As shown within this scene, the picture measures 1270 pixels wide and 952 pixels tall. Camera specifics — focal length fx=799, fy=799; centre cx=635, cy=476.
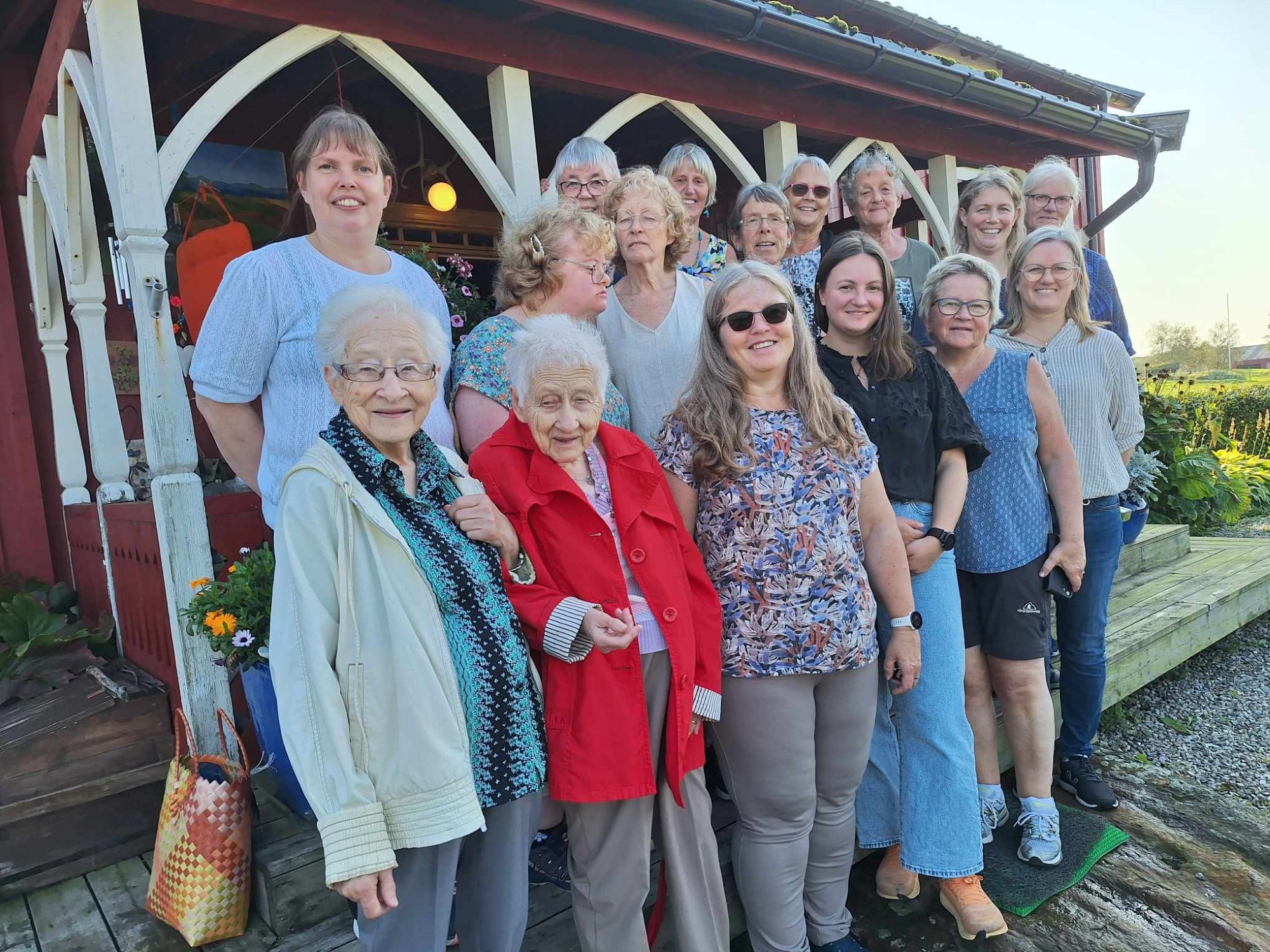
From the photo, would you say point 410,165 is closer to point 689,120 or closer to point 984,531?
point 689,120

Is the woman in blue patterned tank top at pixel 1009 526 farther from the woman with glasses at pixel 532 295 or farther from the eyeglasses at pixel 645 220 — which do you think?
the woman with glasses at pixel 532 295

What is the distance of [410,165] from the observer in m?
5.39

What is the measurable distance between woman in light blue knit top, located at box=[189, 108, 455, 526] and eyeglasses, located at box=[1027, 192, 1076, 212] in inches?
102

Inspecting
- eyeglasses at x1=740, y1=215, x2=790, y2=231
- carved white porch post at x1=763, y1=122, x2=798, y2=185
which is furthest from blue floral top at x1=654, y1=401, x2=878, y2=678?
carved white porch post at x1=763, y1=122, x2=798, y2=185

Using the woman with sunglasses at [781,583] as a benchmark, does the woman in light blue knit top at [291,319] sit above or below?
above

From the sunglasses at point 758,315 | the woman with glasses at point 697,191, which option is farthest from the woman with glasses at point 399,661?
the woman with glasses at point 697,191

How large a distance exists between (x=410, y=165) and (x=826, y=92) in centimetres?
275

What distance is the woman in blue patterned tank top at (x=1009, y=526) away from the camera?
8.18ft

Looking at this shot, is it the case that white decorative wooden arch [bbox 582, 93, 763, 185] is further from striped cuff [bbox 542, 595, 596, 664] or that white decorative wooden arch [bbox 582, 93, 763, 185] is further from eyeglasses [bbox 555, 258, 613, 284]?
striped cuff [bbox 542, 595, 596, 664]

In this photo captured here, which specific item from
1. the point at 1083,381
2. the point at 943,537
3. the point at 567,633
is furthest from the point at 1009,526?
the point at 567,633

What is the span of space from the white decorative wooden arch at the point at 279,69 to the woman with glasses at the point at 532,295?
1200mm

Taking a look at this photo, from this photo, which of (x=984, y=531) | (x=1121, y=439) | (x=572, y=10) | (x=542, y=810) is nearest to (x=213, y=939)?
(x=542, y=810)

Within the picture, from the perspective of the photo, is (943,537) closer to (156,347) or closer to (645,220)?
(645,220)

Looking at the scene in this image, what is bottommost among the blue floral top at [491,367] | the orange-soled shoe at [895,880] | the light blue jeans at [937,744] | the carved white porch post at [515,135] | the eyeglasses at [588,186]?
the orange-soled shoe at [895,880]
